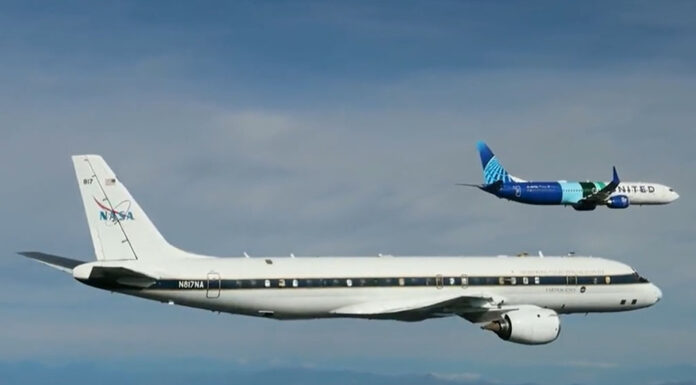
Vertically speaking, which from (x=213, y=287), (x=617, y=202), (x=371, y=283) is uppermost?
(x=617, y=202)

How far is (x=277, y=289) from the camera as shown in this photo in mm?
68562

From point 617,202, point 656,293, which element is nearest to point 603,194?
point 617,202

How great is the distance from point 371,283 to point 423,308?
364 cm

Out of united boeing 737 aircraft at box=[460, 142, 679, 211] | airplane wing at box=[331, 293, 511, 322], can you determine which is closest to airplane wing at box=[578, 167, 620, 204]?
united boeing 737 aircraft at box=[460, 142, 679, 211]

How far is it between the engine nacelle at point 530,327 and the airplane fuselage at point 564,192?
45.9 metres

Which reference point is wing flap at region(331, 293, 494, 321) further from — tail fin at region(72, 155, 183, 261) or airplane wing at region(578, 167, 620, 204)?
airplane wing at region(578, 167, 620, 204)

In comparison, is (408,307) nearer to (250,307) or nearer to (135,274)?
(250,307)

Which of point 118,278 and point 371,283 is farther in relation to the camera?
point 371,283

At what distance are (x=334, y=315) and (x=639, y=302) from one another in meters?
21.9

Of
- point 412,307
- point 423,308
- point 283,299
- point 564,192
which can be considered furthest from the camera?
point 564,192

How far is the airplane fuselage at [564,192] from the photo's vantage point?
375 ft

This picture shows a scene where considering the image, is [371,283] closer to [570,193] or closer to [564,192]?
[564,192]

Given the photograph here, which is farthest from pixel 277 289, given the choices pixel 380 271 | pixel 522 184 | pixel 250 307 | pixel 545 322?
pixel 522 184

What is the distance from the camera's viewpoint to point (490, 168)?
124 meters
